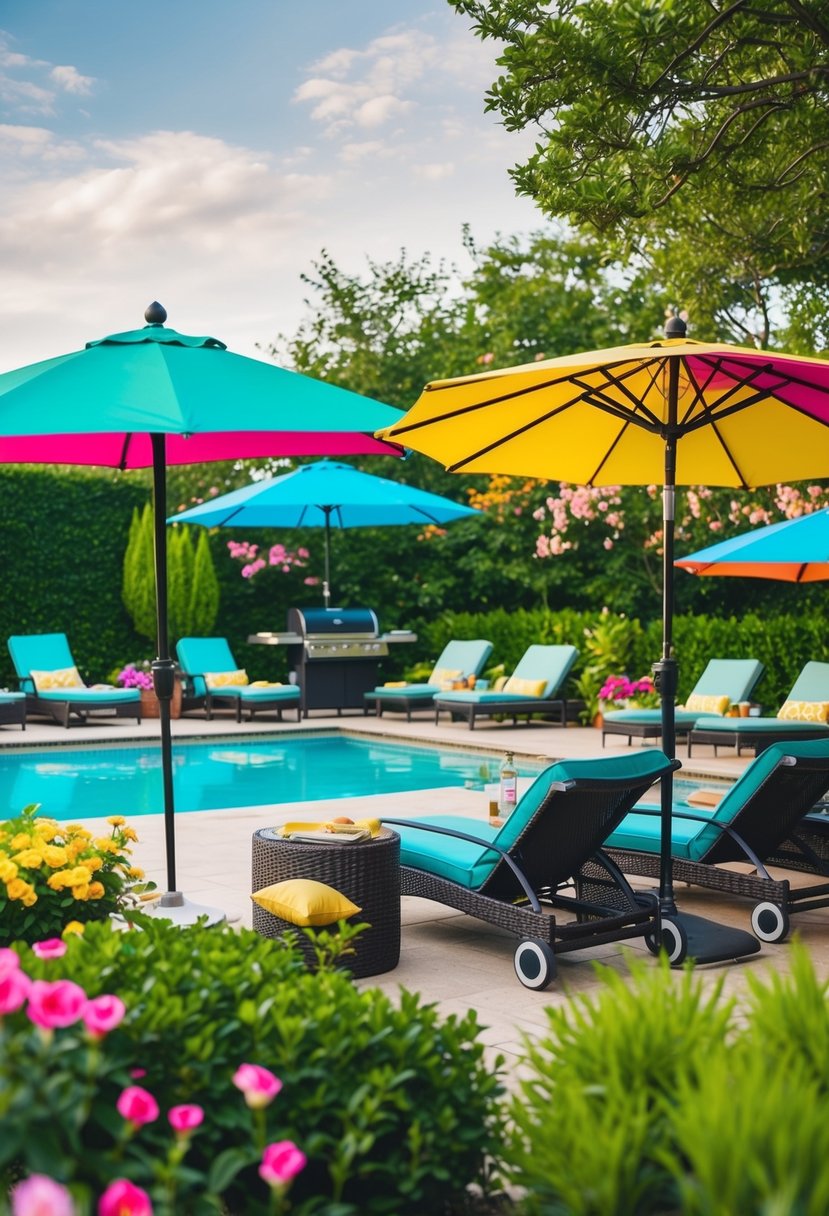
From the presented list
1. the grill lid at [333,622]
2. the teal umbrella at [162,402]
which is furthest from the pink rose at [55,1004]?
the grill lid at [333,622]

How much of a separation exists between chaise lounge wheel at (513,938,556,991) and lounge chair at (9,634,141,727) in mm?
11327

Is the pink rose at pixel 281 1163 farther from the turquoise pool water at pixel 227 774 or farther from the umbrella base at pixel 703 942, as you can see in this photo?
the turquoise pool water at pixel 227 774

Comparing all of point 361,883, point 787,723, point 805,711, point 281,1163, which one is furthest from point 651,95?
point 281,1163

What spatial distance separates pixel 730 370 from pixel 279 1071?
4.09 m

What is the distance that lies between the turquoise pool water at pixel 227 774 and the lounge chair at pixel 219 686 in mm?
1001

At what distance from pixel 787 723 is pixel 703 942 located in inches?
290

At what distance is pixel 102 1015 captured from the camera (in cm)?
222

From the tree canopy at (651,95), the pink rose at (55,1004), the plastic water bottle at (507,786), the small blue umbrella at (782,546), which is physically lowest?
the plastic water bottle at (507,786)

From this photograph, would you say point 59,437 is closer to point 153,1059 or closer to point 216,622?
point 153,1059

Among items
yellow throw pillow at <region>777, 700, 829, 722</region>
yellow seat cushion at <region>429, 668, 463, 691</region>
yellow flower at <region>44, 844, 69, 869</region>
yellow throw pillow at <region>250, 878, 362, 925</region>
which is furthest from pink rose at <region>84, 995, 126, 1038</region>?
yellow seat cushion at <region>429, 668, 463, 691</region>

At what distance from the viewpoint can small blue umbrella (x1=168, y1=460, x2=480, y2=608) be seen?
1527 cm

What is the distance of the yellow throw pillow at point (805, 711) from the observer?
40.8 feet

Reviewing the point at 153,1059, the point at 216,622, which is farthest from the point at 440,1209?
the point at 216,622

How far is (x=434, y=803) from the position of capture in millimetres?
9758
